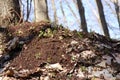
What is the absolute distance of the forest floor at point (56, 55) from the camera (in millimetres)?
3092

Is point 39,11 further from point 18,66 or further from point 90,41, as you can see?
point 18,66

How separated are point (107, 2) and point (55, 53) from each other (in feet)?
41.8

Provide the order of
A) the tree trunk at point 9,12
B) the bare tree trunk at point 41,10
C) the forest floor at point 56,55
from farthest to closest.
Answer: the bare tree trunk at point 41,10
the tree trunk at point 9,12
the forest floor at point 56,55

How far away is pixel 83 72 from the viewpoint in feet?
10.2

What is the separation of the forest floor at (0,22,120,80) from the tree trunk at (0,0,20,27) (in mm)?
402

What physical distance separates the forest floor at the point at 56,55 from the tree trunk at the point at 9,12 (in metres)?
0.40

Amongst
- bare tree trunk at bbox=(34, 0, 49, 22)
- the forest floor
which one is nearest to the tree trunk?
the forest floor

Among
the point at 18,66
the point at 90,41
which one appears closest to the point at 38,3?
the point at 90,41

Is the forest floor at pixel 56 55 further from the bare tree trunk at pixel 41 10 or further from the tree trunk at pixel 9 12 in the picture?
the bare tree trunk at pixel 41 10

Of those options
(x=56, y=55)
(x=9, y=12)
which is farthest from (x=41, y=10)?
(x=56, y=55)

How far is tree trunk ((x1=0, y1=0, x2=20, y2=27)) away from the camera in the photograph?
4352mm

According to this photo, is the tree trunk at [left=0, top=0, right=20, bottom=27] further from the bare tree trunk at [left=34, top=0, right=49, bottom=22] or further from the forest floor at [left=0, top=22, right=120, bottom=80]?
the bare tree trunk at [left=34, top=0, right=49, bottom=22]

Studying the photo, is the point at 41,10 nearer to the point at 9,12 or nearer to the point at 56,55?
the point at 9,12

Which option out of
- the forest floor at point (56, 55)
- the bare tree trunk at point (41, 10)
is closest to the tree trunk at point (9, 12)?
the forest floor at point (56, 55)
